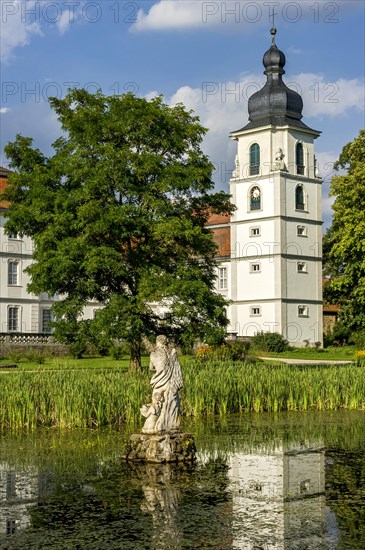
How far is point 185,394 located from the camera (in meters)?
18.8

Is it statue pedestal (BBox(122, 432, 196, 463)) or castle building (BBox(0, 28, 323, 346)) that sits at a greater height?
castle building (BBox(0, 28, 323, 346))

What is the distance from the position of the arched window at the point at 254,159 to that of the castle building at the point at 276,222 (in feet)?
0.22

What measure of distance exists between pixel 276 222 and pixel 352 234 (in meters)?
10.3

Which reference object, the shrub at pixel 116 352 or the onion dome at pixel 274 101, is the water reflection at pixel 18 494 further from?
the onion dome at pixel 274 101

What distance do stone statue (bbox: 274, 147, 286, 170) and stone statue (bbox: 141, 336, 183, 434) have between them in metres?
46.1

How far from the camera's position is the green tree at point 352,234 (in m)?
46.8

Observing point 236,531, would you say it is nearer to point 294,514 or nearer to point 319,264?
point 294,514

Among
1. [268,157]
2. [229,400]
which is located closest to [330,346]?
[268,157]

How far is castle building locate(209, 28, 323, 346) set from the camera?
188 feet

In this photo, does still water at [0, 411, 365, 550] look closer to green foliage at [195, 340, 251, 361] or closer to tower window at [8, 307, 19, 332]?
green foliage at [195, 340, 251, 361]

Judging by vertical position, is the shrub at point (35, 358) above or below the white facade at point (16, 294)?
below

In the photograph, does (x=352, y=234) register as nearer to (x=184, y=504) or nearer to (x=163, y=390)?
(x=163, y=390)

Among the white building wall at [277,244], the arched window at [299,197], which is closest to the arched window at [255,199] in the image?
the white building wall at [277,244]

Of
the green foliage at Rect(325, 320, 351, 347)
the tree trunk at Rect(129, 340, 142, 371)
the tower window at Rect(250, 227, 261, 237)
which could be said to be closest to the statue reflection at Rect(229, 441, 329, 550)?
the tree trunk at Rect(129, 340, 142, 371)
